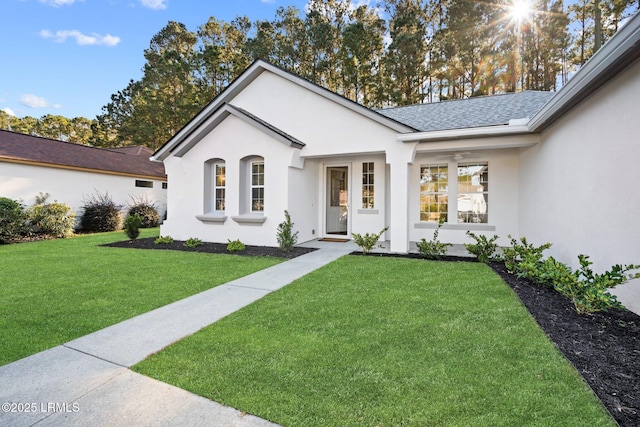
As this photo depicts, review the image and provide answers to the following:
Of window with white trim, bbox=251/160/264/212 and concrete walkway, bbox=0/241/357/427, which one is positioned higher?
window with white trim, bbox=251/160/264/212

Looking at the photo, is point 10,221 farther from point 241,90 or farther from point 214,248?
point 241,90

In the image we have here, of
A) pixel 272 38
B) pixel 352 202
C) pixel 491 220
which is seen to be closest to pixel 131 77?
pixel 272 38

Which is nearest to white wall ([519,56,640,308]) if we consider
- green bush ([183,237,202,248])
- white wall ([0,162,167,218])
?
green bush ([183,237,202,248])

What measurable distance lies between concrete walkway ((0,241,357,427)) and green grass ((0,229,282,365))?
413mm

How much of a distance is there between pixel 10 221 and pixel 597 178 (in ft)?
55.4

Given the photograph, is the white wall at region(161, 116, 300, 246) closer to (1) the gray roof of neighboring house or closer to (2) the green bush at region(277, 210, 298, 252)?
(2) the green bush at region(277, 210, 298, 252)

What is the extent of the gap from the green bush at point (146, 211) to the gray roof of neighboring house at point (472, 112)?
1402 cm

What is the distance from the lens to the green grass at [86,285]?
380 centimetres

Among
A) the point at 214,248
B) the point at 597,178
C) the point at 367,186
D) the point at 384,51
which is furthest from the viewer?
the point at 384,51

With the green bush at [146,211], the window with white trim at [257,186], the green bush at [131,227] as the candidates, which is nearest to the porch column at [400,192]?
the window with white trim at [257,186]

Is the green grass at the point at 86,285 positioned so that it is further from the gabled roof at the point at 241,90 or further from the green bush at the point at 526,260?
the green bush at the point at 526,260

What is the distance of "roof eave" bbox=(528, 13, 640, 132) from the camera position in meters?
3.06

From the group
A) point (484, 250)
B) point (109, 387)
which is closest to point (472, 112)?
point (484, 250)

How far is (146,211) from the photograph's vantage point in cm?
1764
